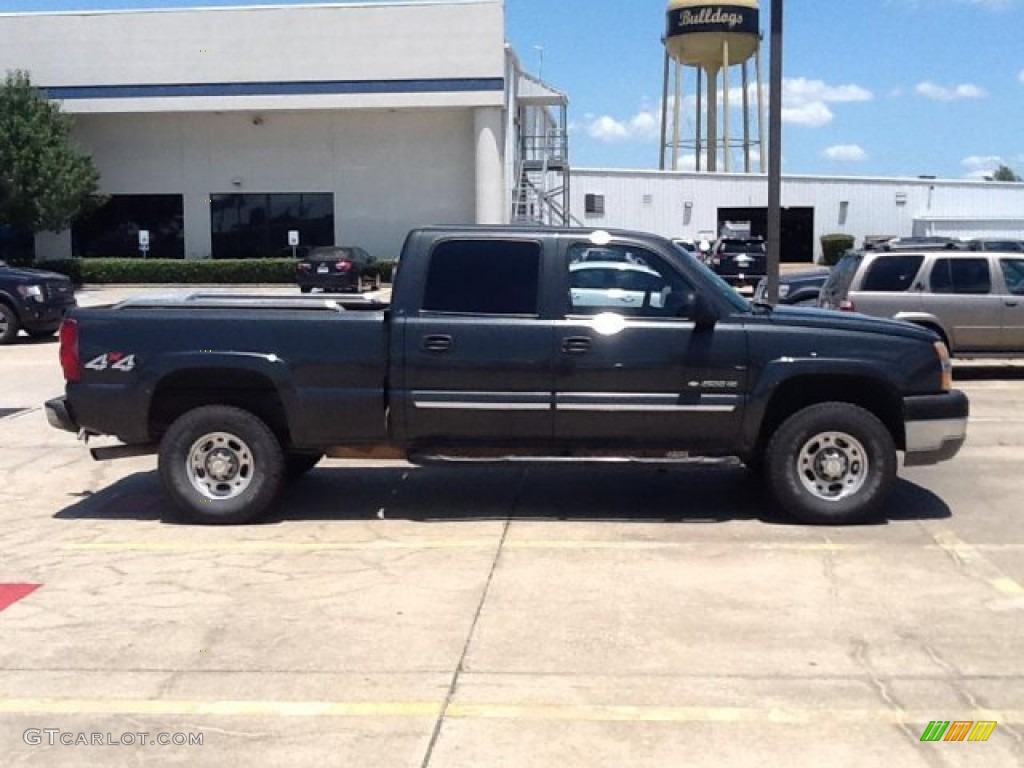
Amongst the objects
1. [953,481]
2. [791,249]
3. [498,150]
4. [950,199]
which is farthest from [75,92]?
[953,481]

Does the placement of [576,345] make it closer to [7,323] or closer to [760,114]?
[7,323]

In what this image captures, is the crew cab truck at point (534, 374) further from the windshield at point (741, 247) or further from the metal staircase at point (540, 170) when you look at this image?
the metal staircase at point (540, 170)

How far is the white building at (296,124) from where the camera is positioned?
38.2m

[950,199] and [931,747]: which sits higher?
[950,199]

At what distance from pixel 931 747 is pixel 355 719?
2242 mm

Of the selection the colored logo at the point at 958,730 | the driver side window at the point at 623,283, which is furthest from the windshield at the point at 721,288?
the colored logo at the point at 958,730

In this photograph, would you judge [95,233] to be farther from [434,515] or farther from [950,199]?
[434,515]

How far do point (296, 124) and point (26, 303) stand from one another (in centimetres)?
2168

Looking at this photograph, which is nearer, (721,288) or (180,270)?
(721,288)

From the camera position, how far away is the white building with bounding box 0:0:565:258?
38156 millimetres

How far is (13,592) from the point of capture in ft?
21.4

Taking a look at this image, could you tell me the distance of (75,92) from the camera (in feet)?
128
